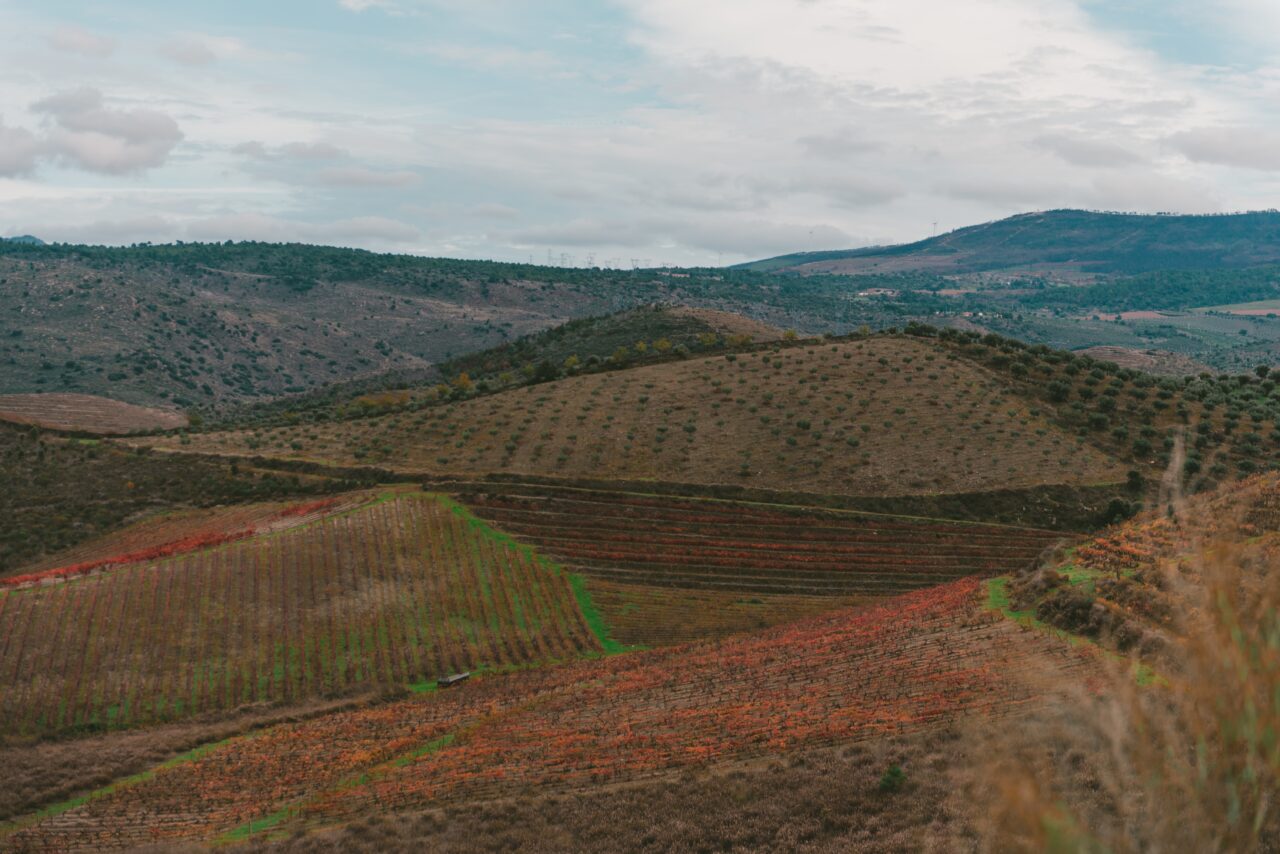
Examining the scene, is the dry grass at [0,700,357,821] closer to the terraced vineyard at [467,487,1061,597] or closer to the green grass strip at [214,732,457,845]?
the green grass strip at [214,732,457,845]

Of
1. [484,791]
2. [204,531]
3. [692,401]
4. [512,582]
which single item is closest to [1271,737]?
[484,791]

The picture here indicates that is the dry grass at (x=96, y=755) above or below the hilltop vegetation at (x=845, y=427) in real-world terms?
below

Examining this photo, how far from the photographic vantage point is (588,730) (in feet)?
98.1

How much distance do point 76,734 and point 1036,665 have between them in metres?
37.7

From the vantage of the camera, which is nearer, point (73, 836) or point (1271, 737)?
point (1271, 737)

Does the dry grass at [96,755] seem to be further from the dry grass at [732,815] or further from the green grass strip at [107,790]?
the dry grass at [732,815]

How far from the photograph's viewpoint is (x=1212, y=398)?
271ft

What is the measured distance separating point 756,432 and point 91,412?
4075 inches

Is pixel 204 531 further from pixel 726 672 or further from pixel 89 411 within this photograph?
pixel 89 411

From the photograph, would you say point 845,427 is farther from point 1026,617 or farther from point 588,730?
point 588,730

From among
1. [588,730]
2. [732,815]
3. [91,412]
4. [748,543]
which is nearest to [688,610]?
[748,543]

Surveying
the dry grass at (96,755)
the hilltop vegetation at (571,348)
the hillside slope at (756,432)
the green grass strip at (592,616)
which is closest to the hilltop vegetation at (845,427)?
the hillside slope at (756,432)

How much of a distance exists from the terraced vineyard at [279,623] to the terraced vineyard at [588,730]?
279 inches

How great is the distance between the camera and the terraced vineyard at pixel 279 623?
1630 inches
